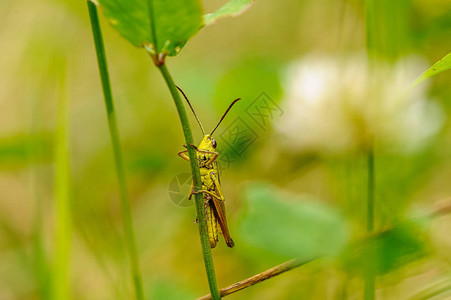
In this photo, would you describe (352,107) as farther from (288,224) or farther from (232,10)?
(232,10)

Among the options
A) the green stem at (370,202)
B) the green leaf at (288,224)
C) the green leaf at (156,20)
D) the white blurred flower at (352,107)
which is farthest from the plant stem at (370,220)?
the green leaf at (156,20)

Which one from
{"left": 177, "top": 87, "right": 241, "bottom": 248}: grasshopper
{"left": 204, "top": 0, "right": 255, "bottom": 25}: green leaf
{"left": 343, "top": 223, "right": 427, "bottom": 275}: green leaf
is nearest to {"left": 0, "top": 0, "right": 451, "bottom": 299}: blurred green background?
{"left": 343, "top": 223, "right": 427, "bottom": 275}: green leaf

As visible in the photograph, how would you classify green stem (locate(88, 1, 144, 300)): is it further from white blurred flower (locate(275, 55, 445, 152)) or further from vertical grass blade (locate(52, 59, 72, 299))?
white blurred flower (locate(275, 55, 445, 152))

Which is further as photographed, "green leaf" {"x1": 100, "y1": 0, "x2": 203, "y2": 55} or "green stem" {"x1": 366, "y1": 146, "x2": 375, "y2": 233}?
"green stem" {"x1": 366, "y1": 146, "x2": 375, "y2": 233}

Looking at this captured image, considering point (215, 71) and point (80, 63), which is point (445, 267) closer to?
point (215, 71)

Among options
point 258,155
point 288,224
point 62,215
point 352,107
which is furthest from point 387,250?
point 258,155

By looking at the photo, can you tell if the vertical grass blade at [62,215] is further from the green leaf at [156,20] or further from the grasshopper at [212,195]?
the green leaf at [156,20]
